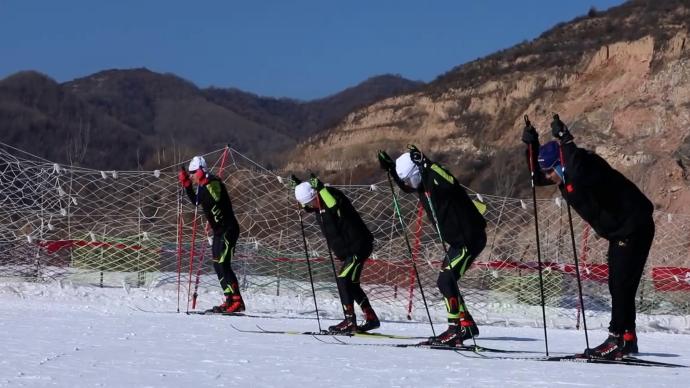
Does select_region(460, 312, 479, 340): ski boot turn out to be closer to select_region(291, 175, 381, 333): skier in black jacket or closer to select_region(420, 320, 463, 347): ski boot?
select_region(420, 320, 463, 347): ski boot

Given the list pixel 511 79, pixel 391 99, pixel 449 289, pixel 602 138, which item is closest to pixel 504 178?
pixel 602 138

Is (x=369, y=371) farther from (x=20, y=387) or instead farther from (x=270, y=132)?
(x=270, y=132)

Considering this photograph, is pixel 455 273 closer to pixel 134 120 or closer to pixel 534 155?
pixel 534 155

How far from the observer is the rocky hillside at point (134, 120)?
4225 inches

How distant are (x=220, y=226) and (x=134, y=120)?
15744 centimetres

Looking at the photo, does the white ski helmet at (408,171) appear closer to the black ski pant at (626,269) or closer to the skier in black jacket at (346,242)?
the skier in black jacket at (346,242)

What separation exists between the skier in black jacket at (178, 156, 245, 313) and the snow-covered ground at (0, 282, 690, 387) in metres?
0.38

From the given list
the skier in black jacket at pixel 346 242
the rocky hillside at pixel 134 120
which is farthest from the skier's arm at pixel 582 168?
the rocky hillside at pixel 134 120

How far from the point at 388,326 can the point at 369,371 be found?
185 inches

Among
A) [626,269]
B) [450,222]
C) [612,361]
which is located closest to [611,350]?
[612,361]

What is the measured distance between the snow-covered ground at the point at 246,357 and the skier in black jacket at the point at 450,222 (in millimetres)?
535

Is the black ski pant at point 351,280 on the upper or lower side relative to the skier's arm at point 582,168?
lower

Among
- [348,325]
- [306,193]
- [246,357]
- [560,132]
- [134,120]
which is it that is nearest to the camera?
[246,357]

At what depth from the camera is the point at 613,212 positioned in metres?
7.20
